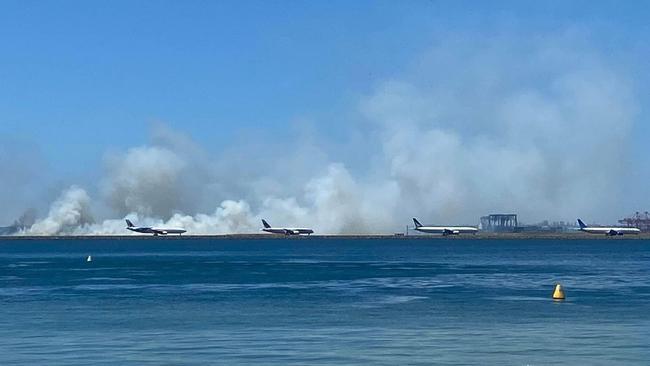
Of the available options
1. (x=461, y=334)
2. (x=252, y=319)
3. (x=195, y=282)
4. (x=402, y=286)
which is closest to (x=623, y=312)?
(x=461, y=334)

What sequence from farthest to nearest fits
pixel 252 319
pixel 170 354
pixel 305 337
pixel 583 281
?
pixel 583 281, pixel 252 319, pixel 305 337, pixel 170 354

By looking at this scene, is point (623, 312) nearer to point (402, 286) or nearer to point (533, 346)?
point (533, 346)

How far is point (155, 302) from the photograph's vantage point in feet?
250

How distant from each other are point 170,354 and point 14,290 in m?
52.5

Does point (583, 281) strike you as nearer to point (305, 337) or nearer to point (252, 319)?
point (252, 319)

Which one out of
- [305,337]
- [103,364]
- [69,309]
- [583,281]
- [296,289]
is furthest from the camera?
[583,281]

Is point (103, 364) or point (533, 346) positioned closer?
point (103, 364)

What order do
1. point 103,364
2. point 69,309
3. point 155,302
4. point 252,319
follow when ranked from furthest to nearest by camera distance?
1. point 155,302
2. point 69,309
3. point 252,319
4. point 103,364

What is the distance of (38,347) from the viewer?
4753cm

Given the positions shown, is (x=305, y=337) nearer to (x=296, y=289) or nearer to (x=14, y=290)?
(x=296, y=289)

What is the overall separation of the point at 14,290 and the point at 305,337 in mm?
49628

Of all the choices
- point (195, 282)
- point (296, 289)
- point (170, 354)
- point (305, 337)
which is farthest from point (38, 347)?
point (195, 282)

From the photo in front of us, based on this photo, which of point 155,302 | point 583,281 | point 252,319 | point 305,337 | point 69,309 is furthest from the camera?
point 583,281

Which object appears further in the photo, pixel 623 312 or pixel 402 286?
pixel 402 286
